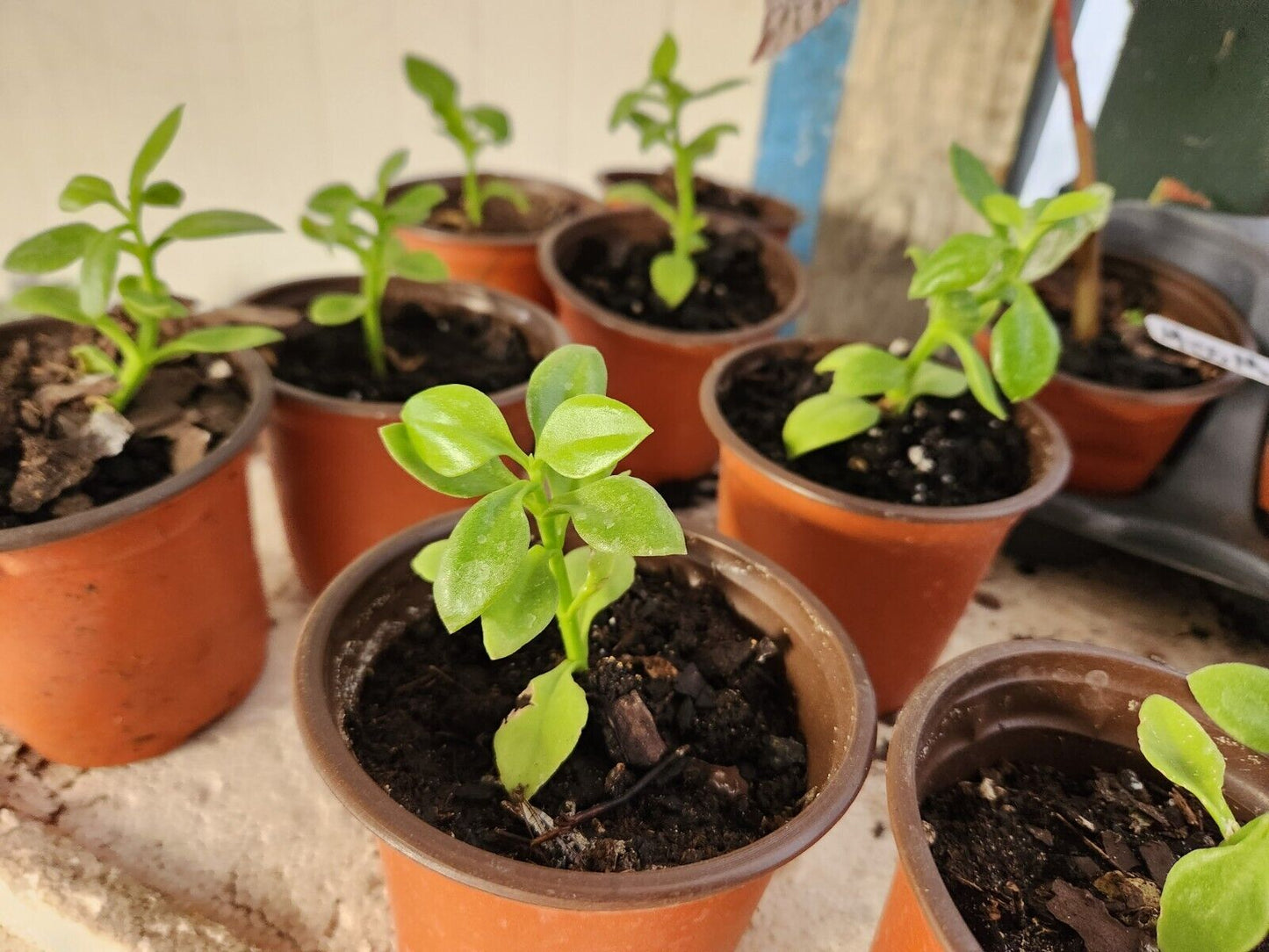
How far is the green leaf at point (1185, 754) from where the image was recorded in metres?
0.58

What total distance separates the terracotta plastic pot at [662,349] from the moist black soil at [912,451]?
0.17m

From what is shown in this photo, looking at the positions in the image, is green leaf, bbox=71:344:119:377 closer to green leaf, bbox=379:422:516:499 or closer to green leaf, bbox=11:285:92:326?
green leaf, bbox=11:285:92:326

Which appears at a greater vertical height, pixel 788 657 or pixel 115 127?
pixel 115 127

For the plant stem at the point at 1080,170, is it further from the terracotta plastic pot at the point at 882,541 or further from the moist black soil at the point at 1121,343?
the terracotta plastic pot at the point at 882,541

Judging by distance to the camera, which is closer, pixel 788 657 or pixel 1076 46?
pixel 788 657

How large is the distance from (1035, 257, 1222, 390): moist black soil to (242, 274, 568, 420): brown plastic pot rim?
0.70 metres

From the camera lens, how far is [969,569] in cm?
96

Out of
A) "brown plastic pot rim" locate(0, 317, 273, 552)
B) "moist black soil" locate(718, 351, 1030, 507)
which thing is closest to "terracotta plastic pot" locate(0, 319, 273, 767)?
"brown plastic pot rim" locate(0, 317, 273, 552)

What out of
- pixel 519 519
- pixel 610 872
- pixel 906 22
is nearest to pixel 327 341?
pixel 519 519

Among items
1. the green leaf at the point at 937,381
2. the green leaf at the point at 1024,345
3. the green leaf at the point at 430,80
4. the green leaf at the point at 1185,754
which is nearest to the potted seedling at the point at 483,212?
the green leaf at the point at 430,80

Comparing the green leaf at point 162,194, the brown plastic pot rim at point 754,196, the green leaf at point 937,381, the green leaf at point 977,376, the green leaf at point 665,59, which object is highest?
the green leaf at point 665,59

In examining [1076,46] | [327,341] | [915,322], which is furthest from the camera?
[915,322]

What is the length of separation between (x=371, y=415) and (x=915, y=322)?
36.6 inches

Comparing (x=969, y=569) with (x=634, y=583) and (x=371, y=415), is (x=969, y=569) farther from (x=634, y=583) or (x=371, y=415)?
(x=371, y=415)
